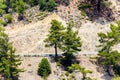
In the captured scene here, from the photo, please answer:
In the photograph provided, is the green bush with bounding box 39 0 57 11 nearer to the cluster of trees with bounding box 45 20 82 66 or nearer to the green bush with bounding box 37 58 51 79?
the cluster of trees with bounding box 45 20 82 66

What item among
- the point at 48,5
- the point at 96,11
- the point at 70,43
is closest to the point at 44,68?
the point at 70,43

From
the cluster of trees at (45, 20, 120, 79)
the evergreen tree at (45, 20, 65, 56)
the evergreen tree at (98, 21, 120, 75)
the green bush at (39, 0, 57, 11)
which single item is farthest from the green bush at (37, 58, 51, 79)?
the green bush at (39, 0, 57, 11)

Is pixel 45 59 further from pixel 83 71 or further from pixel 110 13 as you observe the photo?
pixel 110 13

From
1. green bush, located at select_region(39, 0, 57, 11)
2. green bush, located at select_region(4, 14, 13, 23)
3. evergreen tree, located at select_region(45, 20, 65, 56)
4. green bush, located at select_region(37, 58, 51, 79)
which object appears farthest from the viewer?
green bush, located at select_region(4, 14, 13, 23)

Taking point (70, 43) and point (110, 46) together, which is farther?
point (110, 46)

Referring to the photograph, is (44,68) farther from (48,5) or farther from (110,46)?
(48,5)

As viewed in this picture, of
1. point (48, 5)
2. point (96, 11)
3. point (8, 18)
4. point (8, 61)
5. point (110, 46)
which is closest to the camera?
point (8, 61)
